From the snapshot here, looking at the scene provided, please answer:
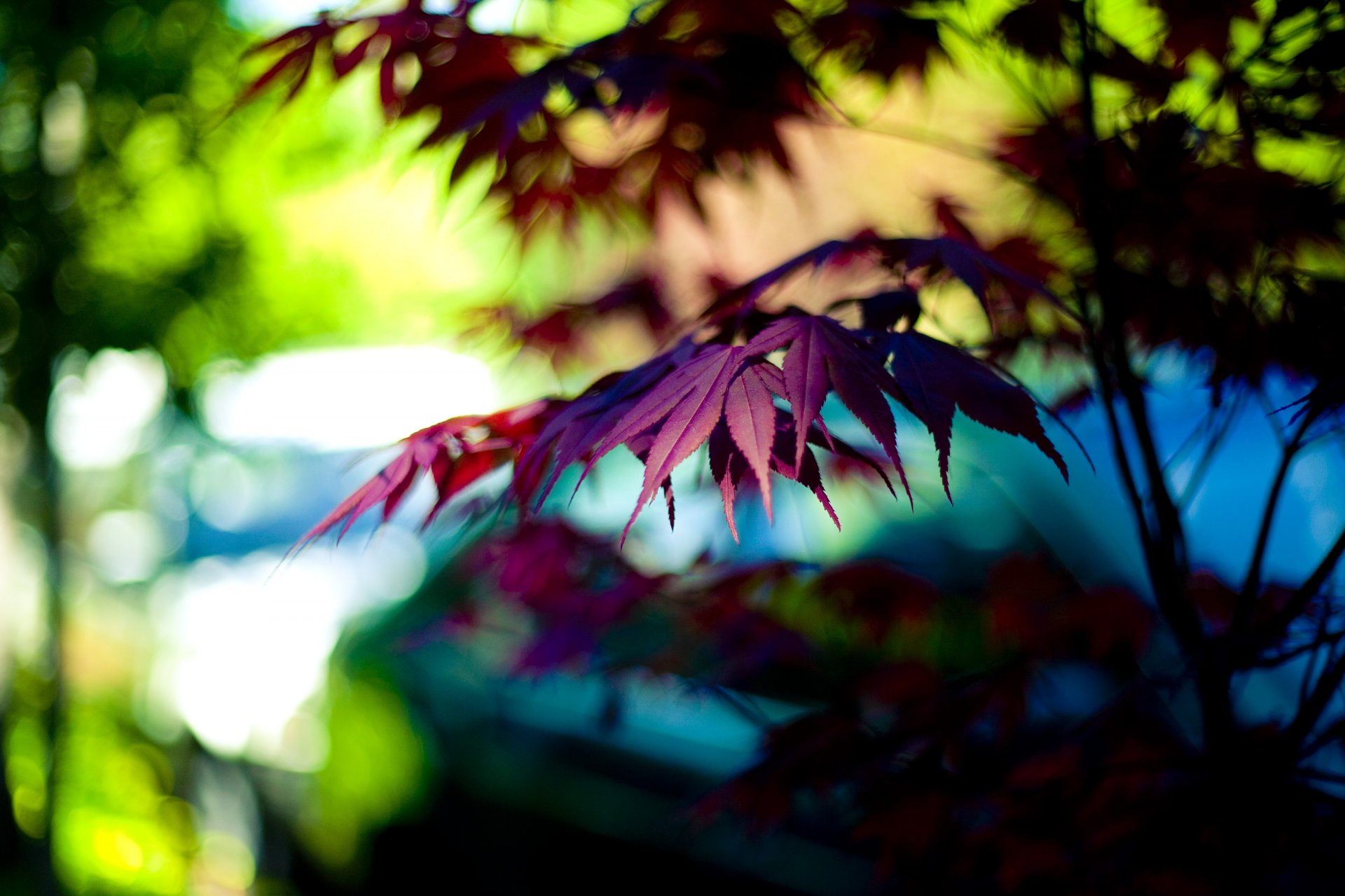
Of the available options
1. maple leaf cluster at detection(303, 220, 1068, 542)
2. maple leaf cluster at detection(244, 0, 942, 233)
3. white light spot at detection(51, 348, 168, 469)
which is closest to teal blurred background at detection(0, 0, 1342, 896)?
white light spot at detection(51, 348, 168, 469)

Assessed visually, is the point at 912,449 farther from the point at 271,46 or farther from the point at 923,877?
the point at 271,46

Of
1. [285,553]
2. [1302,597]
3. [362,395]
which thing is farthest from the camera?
[362,395]

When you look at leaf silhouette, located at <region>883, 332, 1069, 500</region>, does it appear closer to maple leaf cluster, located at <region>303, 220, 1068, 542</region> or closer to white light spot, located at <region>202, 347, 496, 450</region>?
maple leaf cluster, located at <region>303, 220, 1068, 542</region>

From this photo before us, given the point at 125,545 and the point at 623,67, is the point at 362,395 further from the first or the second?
the point at 623,67

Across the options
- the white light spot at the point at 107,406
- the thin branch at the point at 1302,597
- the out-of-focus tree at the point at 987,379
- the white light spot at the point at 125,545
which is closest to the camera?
the out-of-focus tree at the point at 987,379

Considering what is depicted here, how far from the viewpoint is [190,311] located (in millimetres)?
2826

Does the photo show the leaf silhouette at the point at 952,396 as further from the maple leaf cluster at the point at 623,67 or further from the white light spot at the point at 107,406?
the white light spot at the point at 107,406

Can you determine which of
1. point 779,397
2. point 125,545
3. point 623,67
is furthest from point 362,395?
point 779,397

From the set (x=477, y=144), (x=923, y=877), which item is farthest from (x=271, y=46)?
(x=923, y=877)

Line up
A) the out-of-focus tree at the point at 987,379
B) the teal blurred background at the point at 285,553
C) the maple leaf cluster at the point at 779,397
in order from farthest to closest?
the teal blurred background at the point at 285,553 → the out-of-focus tree at the point at 987,379 → the maple leaf cluster at the point at 779,397

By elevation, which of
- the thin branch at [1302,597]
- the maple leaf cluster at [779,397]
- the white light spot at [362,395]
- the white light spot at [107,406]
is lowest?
the maple leaf cluster at [779,397]

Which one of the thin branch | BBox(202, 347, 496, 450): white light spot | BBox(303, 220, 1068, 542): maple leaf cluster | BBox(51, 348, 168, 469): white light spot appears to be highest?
BBox(202, 347, 496, 450): white light spot

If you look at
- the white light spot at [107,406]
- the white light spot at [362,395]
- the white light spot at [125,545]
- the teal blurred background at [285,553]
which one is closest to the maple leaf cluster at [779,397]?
the teal blurred background at [285,553]

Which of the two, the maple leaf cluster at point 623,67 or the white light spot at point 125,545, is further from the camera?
the white light spot at point 125,545
